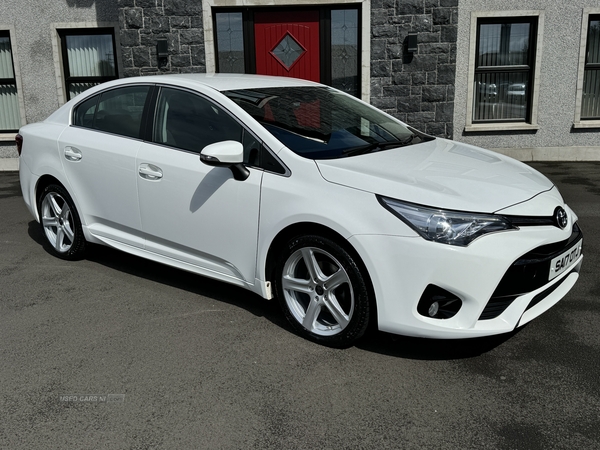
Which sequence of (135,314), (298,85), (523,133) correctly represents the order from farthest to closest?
(523,133) < (298,85) < (135,314)

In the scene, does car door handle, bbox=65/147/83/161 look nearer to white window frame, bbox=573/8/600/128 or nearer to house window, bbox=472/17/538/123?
house window, bbox=472/17/538/123

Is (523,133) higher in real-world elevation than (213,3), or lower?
lower

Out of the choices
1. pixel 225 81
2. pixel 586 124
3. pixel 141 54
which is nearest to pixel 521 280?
pixel 225 81

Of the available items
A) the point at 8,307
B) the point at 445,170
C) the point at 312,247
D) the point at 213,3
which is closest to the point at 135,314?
the point at 8,307

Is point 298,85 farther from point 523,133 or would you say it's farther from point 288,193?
point 523,133

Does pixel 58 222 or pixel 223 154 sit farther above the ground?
pixel 223 154

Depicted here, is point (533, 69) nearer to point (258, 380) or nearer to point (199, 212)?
point (199, 212)

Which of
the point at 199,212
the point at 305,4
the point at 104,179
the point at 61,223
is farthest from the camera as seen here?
the point at 305,4

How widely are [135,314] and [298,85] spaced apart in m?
2.17

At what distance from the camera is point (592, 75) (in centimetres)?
1109

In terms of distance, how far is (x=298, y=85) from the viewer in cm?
477

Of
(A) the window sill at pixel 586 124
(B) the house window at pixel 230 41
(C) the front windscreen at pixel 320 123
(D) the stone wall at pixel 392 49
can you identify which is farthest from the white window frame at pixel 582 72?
(C) the front windscreen at pixel 320 123

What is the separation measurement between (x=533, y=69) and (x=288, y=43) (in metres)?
4.45

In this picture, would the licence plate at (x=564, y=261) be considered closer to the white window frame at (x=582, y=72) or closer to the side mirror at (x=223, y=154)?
the side mirror at (x=223, y=154)
